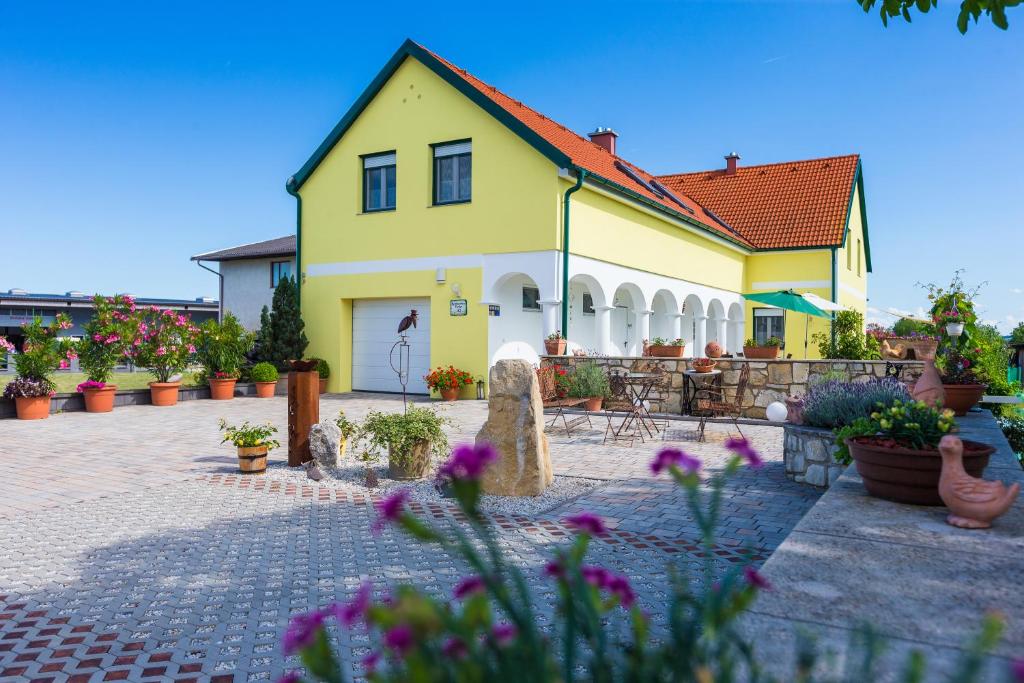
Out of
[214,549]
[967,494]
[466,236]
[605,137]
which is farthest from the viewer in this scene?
[605,137]

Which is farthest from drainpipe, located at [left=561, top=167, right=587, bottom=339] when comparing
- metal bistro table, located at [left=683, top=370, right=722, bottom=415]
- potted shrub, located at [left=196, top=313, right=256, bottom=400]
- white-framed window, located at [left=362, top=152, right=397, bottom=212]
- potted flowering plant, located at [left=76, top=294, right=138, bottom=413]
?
potted flowering plant, located at [left=76, top=294, right=138, bottom=413]

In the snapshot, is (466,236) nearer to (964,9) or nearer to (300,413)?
(300,413)

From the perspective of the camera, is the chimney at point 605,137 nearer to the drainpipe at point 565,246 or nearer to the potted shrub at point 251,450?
the drainpipe at point 565,246

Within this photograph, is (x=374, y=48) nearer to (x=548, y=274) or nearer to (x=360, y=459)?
(x=548, y=274)

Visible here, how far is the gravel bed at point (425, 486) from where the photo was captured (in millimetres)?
5875

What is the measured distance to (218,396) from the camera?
15.7 meters

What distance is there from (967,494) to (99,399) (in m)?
14.1

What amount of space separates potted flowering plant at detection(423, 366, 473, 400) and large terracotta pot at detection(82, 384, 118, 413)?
246 inches

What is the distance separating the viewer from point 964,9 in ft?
13.7

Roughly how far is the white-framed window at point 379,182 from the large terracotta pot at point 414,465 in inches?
414

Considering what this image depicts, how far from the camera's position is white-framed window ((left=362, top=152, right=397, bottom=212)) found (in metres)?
16.6

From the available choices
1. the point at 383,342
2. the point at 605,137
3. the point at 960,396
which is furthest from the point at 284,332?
the point at 960,396

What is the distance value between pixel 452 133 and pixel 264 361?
7.31m

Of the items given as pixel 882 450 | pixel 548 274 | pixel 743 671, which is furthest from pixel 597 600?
pixel 548 274
